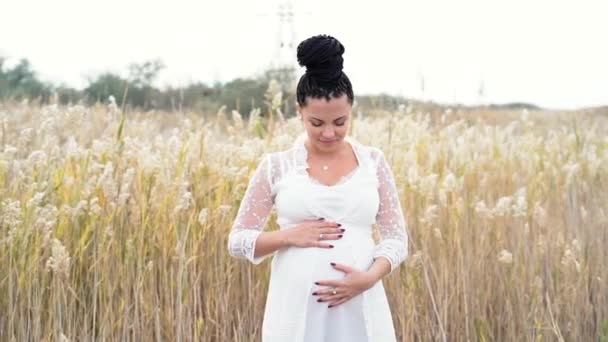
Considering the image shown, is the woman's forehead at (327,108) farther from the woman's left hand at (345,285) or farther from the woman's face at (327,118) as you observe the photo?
the woman's left hand at (345,285)

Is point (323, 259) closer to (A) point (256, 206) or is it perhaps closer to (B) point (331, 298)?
(B) point (331, 298)

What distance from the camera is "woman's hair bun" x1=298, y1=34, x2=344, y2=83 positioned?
7.18 feet

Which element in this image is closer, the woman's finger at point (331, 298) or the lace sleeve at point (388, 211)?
the woman's finger at point (331, 298)

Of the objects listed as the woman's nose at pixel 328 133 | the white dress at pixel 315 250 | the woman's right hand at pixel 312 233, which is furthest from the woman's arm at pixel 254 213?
the woman's nose at pixel 328 133

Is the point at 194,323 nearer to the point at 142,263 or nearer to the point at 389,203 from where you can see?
the point at 142,263

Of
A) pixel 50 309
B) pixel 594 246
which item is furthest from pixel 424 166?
pixel 50 309

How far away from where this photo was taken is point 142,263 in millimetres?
3357

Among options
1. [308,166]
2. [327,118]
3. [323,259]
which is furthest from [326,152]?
[323,259]

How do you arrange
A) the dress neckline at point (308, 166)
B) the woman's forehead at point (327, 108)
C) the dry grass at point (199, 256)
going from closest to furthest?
the woman's forehead at point (327, 108)
the dress neckline at point (308, 166)
the dry grass at point (199, 256)

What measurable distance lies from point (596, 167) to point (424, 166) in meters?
0.98

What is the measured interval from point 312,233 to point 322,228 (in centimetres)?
3

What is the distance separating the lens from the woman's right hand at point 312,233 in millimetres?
2184

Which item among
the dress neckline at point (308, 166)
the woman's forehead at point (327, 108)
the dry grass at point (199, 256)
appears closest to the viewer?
the woman's forehead at point (327, 108)

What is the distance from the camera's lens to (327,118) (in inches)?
83.9
